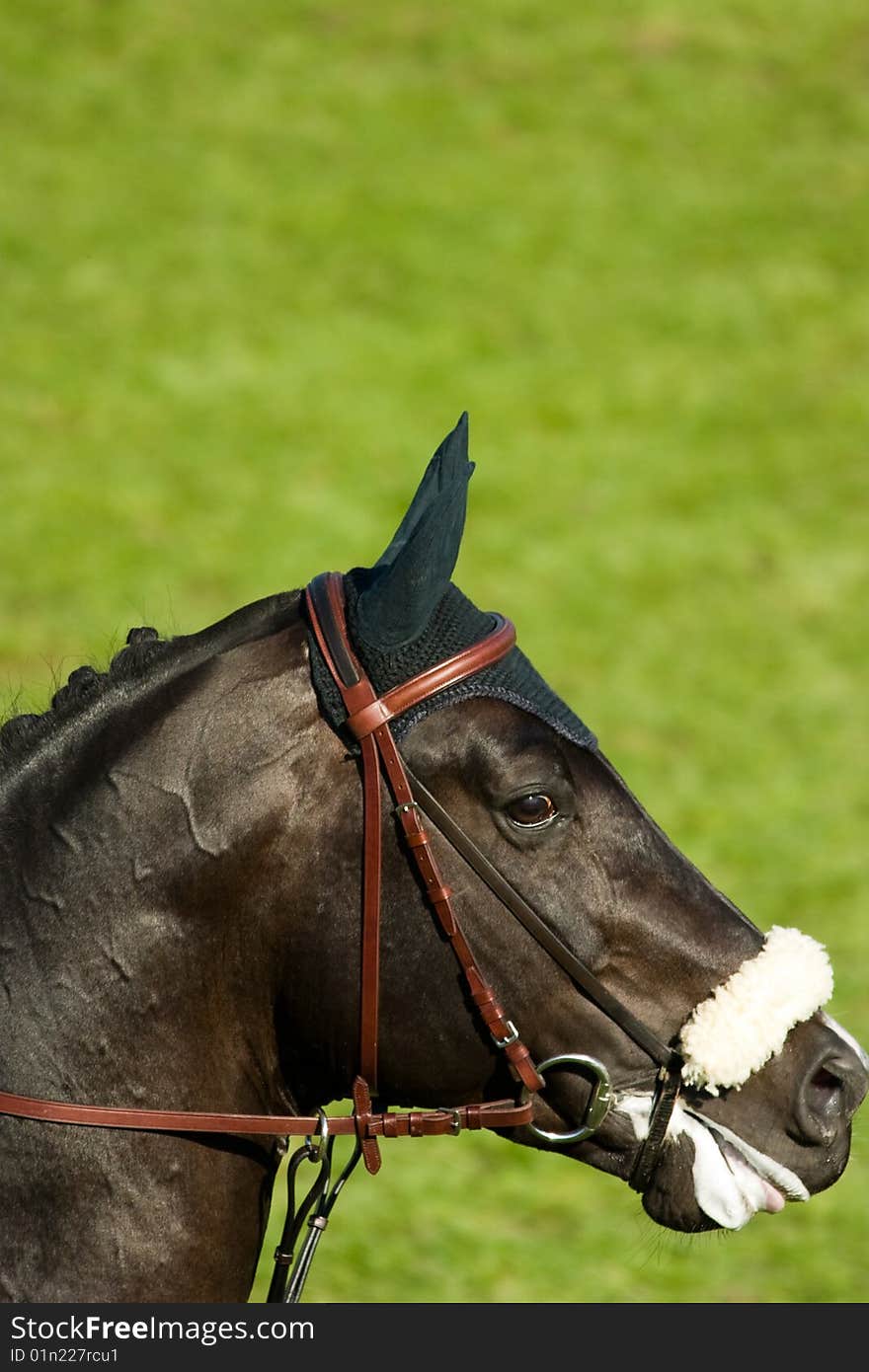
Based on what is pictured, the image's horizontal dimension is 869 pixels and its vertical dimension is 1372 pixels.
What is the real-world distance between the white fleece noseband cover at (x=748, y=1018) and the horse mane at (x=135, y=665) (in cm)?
105

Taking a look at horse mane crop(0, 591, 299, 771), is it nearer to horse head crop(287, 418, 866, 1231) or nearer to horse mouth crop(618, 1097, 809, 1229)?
horse head crop(287, 418, 866, 1231)

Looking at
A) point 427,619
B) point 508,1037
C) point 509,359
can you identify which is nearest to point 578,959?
point 508,1037

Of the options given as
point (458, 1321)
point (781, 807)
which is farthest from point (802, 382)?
point (458, 1321)

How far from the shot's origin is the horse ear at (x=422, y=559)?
9.06ft

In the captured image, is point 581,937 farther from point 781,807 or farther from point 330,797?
point 781,807

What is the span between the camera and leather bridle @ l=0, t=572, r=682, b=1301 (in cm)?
283

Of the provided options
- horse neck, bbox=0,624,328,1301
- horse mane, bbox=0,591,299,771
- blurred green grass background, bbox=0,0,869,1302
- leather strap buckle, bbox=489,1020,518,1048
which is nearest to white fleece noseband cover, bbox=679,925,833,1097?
leather strap buckle, bbox=489,1020,518,1048

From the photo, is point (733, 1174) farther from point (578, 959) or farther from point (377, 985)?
point (377, 985)

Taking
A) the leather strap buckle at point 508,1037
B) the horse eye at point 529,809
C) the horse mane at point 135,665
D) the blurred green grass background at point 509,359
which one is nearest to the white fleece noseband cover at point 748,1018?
the leather strap buckle at point 508,1037

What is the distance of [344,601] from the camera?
296 centimetres

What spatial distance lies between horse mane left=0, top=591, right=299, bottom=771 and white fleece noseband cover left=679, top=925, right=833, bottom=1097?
3.45 ft

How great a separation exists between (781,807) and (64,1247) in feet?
23.8

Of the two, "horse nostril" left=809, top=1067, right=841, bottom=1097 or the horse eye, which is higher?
the horse eye

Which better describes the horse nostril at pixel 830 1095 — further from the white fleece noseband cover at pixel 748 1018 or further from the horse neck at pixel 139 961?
the horse neck at pixel 139 961
